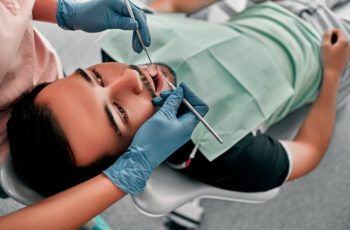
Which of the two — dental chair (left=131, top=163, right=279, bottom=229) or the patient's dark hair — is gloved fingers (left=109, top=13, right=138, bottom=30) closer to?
the patient's dark hair

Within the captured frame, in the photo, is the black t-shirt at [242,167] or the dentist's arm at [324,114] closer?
the black t-shirt at [242,167]

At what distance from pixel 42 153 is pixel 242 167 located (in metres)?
0.52

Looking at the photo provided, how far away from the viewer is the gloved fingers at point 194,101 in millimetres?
754

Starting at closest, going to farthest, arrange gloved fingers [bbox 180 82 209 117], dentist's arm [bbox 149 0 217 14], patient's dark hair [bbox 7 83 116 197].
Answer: patient's dark hair [bbox 7 83 116 197] < gloved fingers [bbox 180 82 209 117] < dentist's arm [bbox 149 0 217 14]

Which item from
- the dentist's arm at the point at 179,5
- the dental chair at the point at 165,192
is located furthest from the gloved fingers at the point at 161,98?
the dentist's arm at the point at 179,5

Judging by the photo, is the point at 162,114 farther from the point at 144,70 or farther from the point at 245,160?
the point at 245,160

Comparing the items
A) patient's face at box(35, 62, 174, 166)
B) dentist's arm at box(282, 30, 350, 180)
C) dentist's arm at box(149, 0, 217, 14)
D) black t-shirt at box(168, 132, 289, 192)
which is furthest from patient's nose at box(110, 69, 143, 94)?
dentist's arm at box(149, 0, 217, 14)

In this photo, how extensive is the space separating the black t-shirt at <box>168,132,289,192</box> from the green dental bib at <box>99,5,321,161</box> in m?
0.04

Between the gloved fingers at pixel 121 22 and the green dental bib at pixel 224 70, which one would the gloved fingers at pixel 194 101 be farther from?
the gloved fingers at pixel 121 22

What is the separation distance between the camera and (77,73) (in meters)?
0.70

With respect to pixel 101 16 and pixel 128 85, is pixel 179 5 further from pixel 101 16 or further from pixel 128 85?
pixel 128 85

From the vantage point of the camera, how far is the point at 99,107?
65cm

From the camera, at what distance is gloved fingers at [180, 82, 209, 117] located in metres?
0.75

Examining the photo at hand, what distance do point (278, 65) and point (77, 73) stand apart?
666 mm
